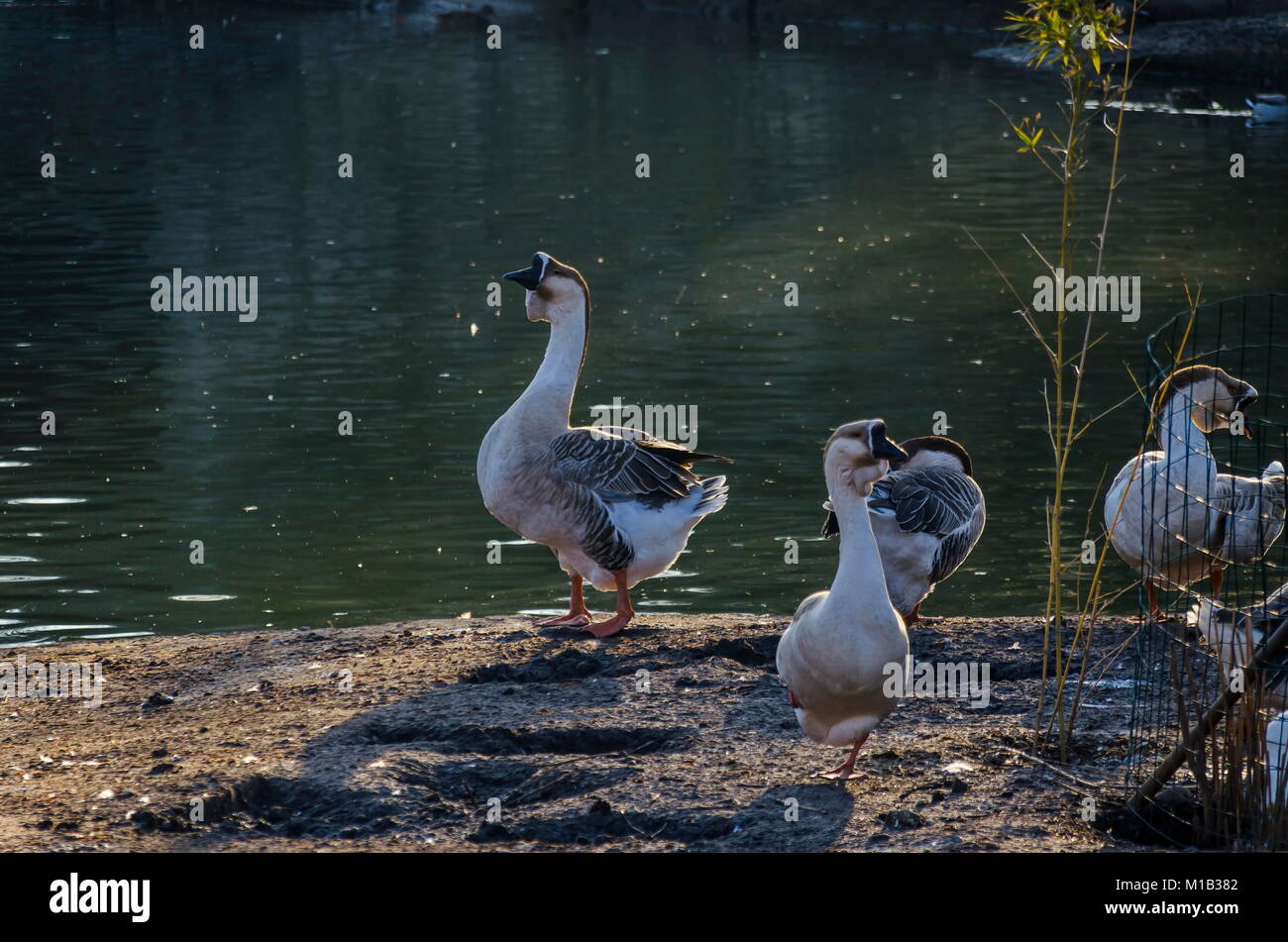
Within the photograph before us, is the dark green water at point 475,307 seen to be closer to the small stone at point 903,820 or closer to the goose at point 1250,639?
the goose at point 1250,639

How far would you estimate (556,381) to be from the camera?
10.4m

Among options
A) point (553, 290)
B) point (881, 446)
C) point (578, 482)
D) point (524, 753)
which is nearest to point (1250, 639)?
point (881, 446)

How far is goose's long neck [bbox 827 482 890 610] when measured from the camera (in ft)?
22.9

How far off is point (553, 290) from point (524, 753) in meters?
3.72

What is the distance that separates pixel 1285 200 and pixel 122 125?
28973 mm

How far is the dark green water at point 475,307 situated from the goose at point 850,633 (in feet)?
15.2

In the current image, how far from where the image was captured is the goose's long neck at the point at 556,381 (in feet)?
33.8

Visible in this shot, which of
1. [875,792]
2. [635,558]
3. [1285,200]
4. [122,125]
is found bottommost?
[875,792]

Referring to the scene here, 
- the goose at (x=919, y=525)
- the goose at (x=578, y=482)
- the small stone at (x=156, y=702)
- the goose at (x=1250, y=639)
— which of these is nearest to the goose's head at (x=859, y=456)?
the goose at (x=1250, y=639)

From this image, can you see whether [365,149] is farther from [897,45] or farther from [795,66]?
Result: [897,45]

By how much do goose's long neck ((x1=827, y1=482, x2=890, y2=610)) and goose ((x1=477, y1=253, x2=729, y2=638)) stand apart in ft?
9.81

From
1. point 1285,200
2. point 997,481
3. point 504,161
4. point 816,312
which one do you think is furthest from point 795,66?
point 997,481

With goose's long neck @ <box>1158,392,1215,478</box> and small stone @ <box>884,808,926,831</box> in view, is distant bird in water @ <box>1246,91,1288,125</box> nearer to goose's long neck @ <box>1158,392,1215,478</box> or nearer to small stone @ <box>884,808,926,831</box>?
goose's long neck @ <box>1158,392,1215,478</box>

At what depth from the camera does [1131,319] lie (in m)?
22.0
